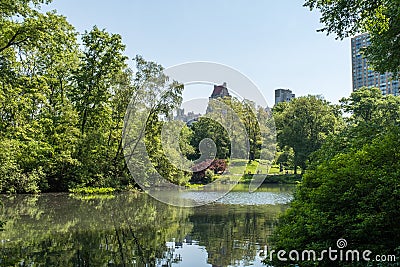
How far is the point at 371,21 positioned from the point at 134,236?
7292 millimetres

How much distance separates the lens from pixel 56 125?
946 inches

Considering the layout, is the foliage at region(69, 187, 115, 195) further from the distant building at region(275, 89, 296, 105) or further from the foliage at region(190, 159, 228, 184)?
the distant building at region(275, 89, 296, 105)

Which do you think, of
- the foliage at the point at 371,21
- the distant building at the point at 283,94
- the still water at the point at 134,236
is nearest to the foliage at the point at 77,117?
the still water at the point at 134,236

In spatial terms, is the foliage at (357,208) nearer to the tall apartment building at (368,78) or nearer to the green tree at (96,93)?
the green tree at (96,93)

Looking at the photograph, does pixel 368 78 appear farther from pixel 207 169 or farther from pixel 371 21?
pixel 371 21

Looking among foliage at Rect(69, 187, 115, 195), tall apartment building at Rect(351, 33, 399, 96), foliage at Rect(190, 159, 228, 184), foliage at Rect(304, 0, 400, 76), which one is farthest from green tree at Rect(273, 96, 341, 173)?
foliage at Rect(304, 0, 400, 76)

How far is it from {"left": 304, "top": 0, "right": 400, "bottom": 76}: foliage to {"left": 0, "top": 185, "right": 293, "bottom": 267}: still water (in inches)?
212

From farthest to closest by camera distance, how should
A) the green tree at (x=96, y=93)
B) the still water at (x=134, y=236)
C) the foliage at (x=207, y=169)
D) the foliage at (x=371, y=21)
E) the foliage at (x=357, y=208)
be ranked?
the green tree at (x=96, y=93)
the foliage at (x=207, y=169)
the foliage at (x=371, y=21)
the still water at (x=134, y=236)
the foliage at (x=357, y=208)

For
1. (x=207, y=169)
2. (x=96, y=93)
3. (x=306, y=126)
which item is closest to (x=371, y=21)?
(x=207, y=169)

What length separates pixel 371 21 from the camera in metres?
8.91

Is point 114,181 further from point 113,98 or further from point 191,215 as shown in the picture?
point 191,215

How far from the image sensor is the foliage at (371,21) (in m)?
8.57

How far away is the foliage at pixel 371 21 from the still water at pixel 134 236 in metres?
5.38

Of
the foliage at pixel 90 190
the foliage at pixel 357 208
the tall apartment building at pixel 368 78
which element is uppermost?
the tall apartment building at pixel 368 78
